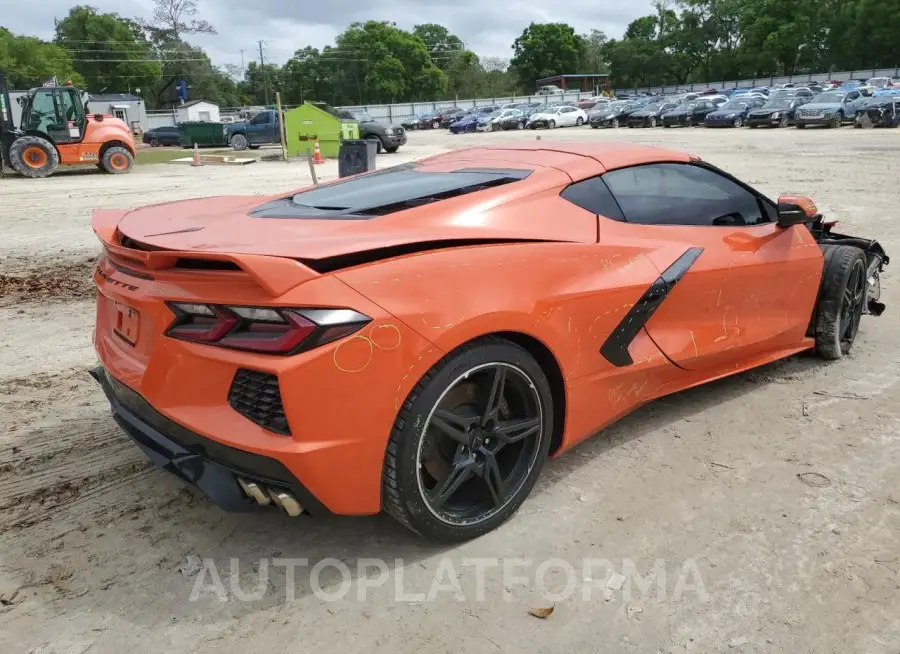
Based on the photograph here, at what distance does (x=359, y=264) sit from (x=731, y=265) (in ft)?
6.74

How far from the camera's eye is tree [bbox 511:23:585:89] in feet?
337

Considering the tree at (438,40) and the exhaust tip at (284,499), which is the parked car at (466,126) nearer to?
the exhaust tip at (284,499)

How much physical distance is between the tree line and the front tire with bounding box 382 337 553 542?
236 ft

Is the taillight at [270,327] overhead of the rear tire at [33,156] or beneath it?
beneath

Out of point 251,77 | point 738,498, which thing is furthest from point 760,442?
point 251,77

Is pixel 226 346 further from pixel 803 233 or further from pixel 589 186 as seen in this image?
pixel 803 233

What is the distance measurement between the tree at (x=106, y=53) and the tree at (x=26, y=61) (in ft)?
44.6

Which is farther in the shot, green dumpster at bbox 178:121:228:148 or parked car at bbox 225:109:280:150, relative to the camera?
green dumpster at bbox 178:121:228:148

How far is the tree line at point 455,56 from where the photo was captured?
73.4 m

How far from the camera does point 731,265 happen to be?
11.5ft

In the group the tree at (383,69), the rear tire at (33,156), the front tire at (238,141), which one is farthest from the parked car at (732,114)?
the tree at (383,69)

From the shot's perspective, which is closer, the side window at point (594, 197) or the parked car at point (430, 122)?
the side window at point (594, 197)

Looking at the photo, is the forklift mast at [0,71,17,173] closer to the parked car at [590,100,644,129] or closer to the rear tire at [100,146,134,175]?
the rear tire at [100,146,134,175]

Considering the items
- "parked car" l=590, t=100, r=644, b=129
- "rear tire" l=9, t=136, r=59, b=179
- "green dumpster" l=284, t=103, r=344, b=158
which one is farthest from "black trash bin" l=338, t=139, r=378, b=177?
"parked car" l=590, t=100, r=644, b=129
